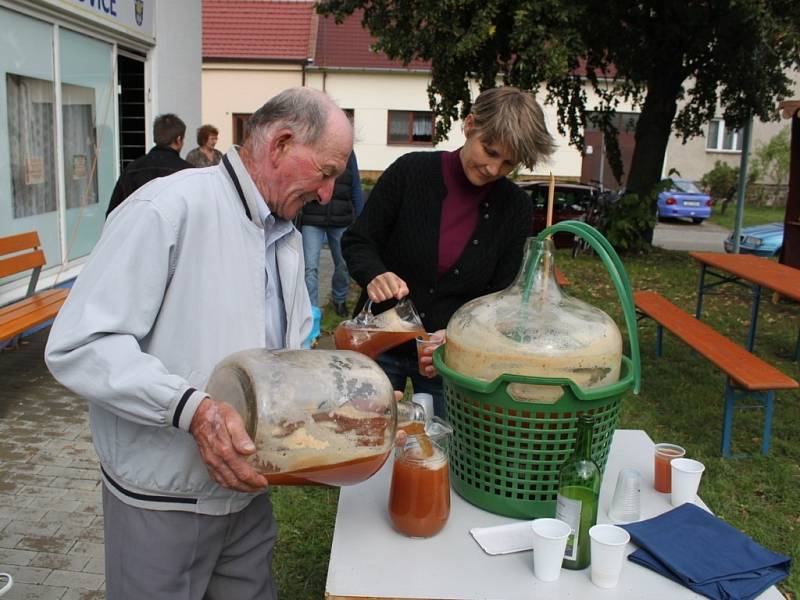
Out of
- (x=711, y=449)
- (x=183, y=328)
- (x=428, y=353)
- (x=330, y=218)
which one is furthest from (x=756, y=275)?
(x=183, y=328)

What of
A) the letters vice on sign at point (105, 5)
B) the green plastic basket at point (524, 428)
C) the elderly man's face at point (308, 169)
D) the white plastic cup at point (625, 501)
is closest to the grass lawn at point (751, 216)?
the letters vice on sign at point (105, 5)

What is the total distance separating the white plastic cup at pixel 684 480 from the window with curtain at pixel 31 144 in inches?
223

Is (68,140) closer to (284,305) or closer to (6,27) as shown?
(6,27)

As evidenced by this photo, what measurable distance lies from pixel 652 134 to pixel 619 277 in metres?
11.7

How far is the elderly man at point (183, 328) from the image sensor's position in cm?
132

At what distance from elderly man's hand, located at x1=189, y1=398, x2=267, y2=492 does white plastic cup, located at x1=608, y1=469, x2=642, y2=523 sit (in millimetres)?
843

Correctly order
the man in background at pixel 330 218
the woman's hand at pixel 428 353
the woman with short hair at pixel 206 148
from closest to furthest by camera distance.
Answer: the woman's hand at pixel 428 353
the man in background at pixel 330 218
the woman with short hair at pixel 206 148

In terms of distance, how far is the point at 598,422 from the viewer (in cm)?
158

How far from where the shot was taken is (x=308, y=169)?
59.9 inches

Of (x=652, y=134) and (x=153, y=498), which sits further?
(x=652, y=134)

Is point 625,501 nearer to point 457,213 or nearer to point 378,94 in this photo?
point 457,213

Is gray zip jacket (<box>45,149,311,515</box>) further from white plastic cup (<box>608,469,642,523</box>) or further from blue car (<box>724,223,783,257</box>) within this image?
blue car (<box>724,223,783,257</box>)

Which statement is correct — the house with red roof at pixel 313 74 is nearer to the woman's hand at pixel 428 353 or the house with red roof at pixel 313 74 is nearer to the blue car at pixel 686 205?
the blue car at pixel 686 205

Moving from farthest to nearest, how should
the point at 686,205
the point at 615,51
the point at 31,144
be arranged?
the point at 686,205, the point at 615,51, the point at 31,144
